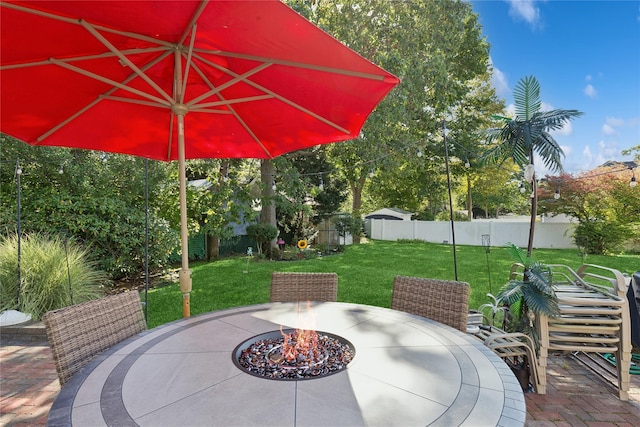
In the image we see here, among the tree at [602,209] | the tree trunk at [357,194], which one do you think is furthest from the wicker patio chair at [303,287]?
the tree trunk at [357,194]

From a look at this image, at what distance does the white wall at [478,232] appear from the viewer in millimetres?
12688

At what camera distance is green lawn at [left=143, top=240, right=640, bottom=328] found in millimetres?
5238

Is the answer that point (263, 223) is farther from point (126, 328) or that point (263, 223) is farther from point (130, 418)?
point (130, 418)

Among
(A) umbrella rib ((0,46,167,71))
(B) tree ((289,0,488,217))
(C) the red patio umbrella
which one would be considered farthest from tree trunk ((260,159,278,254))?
(A) umbrella rib ((0,46,167,71))

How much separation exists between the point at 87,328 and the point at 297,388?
1314mm

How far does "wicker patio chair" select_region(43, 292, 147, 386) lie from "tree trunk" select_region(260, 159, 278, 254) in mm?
6831

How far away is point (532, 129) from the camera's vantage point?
3.81 metres

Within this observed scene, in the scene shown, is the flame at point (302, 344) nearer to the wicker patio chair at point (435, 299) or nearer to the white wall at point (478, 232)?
the wicker patio chair at point (435, 299)

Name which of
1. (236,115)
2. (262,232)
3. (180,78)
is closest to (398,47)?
(262,232)

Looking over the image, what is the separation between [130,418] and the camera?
3.79 feet

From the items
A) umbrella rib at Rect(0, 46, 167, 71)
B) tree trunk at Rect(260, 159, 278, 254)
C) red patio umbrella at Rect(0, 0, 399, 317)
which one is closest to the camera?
red patio umbrella at Rect(0, 0, 399, 317)

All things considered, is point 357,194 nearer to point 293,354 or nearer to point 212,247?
point 212,247

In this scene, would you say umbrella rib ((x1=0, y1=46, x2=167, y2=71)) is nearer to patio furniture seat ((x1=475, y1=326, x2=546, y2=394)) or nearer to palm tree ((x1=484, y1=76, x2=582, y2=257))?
patio furniture seat ((x1=475, y1=326, x2=546, y2=394))

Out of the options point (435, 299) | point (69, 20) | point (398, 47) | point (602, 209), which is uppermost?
point (398, 47)
